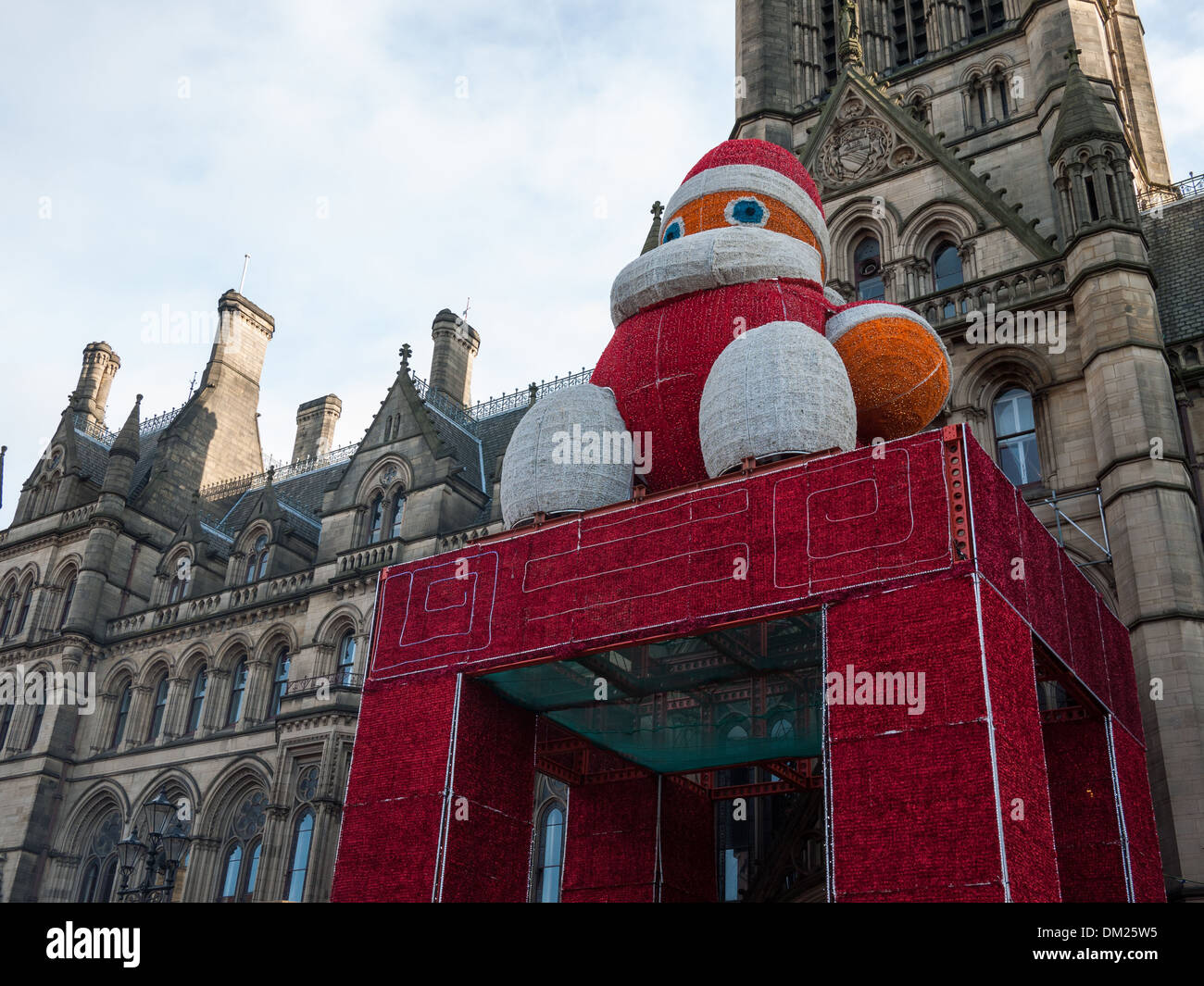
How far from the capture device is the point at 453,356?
37.6m

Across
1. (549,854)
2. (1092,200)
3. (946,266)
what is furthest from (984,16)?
(549,854)

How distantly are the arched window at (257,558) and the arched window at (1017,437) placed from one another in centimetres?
2115

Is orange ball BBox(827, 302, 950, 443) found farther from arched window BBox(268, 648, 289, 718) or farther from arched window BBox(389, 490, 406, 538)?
arched window BBox(268, 648, 289, 718)

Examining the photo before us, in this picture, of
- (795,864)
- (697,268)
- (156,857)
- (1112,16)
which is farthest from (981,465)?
(1112,16)

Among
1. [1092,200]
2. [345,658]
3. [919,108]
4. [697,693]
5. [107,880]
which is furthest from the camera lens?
[107,880]

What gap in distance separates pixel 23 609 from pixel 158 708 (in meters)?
6.66

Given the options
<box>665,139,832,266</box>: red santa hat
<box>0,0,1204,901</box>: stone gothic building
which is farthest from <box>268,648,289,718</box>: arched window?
<box>665,139,832,266</box>: red santa hat

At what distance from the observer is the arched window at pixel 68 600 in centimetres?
3403

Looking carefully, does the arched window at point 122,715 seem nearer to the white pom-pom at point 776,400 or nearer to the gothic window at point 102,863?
the gothic window at point 102,863

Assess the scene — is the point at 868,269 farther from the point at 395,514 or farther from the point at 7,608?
the point at 7,608

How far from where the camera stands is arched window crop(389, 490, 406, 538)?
29.4 m

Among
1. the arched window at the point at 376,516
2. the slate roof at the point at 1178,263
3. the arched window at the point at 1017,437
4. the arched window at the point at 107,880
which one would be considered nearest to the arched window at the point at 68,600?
the arched window at the point at 107,880

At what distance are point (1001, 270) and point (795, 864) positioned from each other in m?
10.5

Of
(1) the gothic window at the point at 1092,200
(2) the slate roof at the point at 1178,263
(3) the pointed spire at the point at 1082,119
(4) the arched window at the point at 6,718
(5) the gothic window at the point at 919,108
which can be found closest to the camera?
(1) the gothic window at the point at 1092,200
